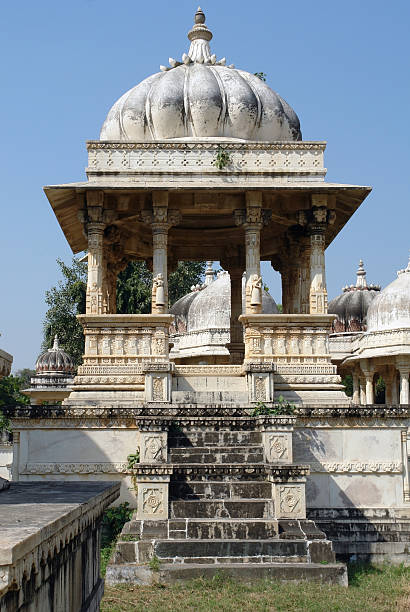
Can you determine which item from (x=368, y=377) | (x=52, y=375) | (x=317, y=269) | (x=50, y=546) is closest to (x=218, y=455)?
(x=317, y=269)

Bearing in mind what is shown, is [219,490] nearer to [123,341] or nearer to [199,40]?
[123,341]

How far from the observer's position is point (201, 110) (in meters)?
16.5

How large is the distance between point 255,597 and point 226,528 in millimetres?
1283

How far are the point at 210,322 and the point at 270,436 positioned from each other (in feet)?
64.0

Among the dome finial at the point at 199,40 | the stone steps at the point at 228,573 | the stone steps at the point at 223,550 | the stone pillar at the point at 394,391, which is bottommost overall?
the stone steps at the point at 228,573

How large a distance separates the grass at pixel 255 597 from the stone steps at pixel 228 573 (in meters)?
0.10

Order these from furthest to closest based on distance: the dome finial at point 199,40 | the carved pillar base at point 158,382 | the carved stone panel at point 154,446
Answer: the dome finial at point 199,40 → the carved pillar base at point 158,382 → the carved stone panel at point 154,446

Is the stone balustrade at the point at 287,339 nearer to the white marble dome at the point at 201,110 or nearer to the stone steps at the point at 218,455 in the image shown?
the stone steps at the point at 218,455

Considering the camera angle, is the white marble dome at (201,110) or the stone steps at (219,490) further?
the white marble dome at (201,110)

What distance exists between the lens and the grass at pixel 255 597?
8156mm

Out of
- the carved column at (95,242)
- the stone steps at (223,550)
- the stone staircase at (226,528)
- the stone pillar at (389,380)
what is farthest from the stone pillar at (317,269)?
the stone pillar at (389,380)

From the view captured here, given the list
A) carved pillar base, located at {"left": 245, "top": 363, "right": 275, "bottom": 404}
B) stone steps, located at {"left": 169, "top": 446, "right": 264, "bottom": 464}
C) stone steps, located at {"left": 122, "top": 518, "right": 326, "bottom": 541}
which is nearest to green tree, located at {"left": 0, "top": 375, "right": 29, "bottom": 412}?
carved pillar base, located at {"left": 245, "top": 363, "right": 275, "bottom": 404}

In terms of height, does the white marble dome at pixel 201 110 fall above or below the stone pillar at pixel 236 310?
above

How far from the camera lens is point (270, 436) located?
11242mm
